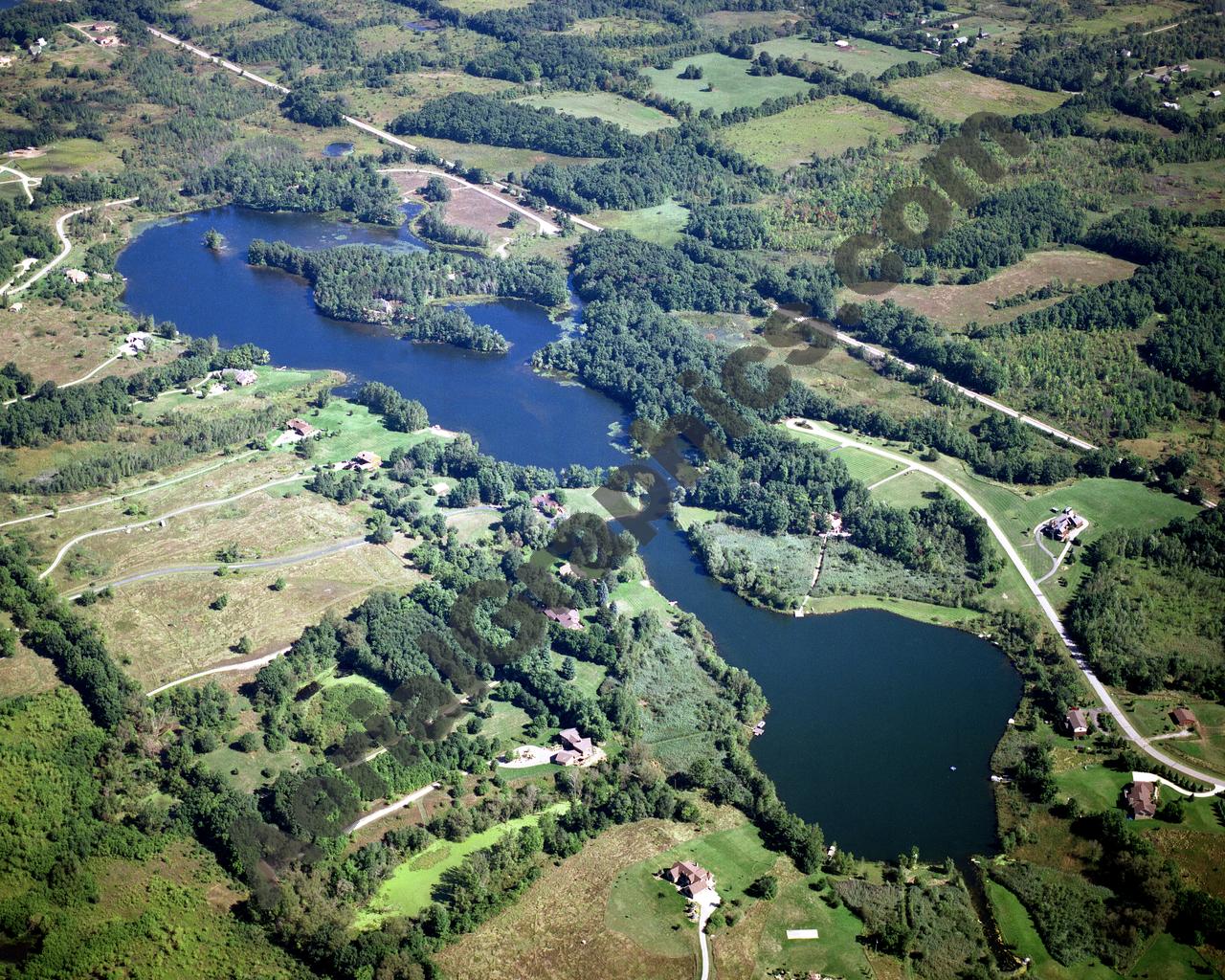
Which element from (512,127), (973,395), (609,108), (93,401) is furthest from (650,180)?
(93,401)

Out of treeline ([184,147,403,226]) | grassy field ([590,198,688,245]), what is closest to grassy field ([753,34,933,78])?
grassy field ([590,198,688,245])

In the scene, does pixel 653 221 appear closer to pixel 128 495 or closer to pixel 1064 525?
pixel 1064 525

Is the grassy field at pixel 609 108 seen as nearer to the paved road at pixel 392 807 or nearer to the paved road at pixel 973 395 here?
the paved road at pixel 973 395

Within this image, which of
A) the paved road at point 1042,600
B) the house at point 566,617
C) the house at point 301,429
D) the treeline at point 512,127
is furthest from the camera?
the treeline at point 512,127

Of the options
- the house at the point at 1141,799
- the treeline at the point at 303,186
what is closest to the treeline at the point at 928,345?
the house at the point at 1141,799

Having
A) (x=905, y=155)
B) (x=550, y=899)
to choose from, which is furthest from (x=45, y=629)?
(x=905, y=155)

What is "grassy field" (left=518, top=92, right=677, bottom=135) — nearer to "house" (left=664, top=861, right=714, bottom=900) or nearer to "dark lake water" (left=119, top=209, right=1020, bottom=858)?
"dark lake water" (left=119, top=209, right=1020, bottom=858)

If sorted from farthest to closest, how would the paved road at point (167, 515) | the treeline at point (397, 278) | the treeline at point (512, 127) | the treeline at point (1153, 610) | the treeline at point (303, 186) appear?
the treeline at point (512, 127) → the treeline at point (303, 186) → the treeline at point (397, 278) → the paved road at point (167, 515) → the treeline at point (1153, 610)
